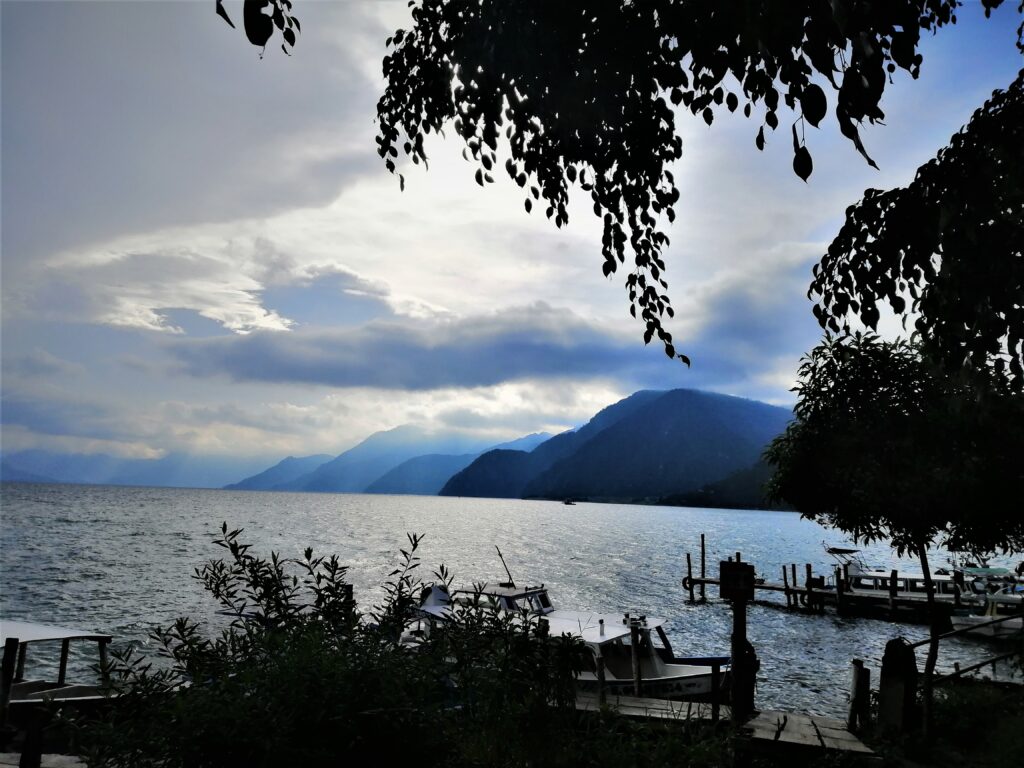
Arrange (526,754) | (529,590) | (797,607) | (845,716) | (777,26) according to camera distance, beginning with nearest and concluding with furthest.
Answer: (777,26) → (526,754) → (845,716) → (529,590) → (797,607)

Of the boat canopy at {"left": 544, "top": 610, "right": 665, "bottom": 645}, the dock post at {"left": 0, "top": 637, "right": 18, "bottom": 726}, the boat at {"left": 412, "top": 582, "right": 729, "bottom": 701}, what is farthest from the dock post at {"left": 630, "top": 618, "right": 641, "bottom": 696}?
the dock post at {"left": 0, "top": 637, "right": 18, "bottom": 726}

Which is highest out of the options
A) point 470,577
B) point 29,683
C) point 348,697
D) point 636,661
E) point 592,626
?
point 348,697

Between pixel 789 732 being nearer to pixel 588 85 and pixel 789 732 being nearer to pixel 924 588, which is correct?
pixel 588 85

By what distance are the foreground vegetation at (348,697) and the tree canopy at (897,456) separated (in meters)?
13.6

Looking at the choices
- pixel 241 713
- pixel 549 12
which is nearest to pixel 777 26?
pixel 549 12

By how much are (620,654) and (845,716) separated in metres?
6.73

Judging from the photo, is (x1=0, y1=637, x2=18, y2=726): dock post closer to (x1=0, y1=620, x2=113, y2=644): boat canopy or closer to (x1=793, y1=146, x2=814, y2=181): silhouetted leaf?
(x1=0, y1=620, x2=113, y2=644): boat canopy

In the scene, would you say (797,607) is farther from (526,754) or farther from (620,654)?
(526,754)

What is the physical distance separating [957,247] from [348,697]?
5275mm

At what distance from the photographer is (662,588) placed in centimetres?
5544

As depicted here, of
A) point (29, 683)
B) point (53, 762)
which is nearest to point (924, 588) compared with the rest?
point (29, 683)

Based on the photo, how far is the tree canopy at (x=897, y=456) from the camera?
16641 millimetres

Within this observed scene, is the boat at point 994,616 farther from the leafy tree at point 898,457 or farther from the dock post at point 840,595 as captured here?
the leafy tree at point 898,457

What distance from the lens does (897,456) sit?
1748 centimetres
